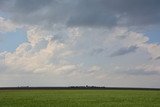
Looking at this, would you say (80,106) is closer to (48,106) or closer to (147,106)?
(48,106)

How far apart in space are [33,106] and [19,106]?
1312 mm

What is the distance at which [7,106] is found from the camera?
3469 centimetres

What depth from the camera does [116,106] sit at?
34.4 m

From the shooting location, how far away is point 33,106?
34969 mm

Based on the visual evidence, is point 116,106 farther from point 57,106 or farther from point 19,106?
point 19,106

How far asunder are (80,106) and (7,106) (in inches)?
269

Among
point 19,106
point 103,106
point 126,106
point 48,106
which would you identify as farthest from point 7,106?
point 126,106

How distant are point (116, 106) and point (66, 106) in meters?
4.64

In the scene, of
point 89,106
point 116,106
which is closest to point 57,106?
point 89,106

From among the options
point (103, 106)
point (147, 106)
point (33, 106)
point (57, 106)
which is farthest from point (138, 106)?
point (33, 106)

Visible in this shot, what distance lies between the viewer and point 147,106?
34.3 metres

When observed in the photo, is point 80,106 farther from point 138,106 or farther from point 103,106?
point 138,106

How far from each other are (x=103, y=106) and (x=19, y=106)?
309 inches

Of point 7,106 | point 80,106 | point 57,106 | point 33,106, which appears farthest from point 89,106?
point 7,106
